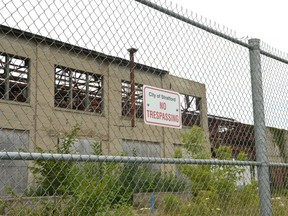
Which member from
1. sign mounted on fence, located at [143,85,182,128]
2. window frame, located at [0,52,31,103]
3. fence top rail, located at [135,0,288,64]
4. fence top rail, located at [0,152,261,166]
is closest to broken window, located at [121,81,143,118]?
sign mounted on fence, located at [143,85,182,128]

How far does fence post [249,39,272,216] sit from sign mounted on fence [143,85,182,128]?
123 centimetres

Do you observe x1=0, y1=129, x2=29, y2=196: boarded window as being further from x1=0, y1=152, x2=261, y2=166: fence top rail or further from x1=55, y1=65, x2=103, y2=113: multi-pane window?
x1=55, y1=65, x2=103, y2=113: multi-pane window

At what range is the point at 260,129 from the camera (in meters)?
4.52

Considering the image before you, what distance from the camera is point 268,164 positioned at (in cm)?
452

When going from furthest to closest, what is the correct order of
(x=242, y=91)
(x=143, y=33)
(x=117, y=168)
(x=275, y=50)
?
(x=117, y=168), (x=275, y=50), (x=242, y=91), (x=143, y=33)

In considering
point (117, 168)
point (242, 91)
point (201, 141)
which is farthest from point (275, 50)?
point (117, 168)

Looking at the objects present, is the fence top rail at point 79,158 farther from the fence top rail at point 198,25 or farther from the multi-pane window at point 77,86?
the fence top rail at point 198,25

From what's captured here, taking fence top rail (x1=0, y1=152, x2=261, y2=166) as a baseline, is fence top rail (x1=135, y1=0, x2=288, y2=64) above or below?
above

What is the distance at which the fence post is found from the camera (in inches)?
175

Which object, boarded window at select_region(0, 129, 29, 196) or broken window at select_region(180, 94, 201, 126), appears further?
broken window at select_region(180, 94, 201, 126)

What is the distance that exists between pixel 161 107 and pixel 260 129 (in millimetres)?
1453

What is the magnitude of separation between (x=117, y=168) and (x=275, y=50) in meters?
2.65

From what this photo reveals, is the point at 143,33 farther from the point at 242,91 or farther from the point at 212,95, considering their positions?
the point at 242,91

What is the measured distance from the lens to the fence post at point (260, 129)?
4.45 meters
